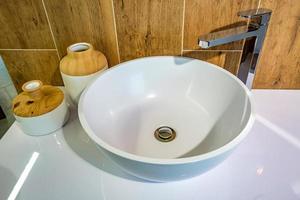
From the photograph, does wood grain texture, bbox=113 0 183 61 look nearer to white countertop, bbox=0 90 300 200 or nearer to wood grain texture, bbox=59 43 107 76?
wood grain texture, bbox=59 43 107 76

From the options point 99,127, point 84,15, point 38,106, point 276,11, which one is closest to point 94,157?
point 99,127

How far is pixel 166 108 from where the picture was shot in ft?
2.63

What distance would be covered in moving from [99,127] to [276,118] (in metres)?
0.55

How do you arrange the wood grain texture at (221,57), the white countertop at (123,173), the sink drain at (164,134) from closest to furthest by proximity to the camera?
the white countertop at (123,173), the sink drain at (164,134), the wood grain texture at (221,57)

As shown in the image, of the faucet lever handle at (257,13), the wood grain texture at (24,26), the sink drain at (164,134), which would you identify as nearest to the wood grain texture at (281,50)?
the faucet lever handle at (257,13)

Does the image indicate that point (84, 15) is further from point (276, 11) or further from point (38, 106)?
point (276, 11)

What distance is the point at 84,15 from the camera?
77 cm

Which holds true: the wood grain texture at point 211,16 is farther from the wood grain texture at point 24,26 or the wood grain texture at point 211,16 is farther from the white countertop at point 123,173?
the wood grain texture at point 24,26

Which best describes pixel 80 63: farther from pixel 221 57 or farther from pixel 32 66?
pixel 221 57

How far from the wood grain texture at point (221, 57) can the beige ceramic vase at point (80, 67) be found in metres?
0.31

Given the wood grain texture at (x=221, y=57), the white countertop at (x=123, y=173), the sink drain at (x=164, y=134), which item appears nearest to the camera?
the white countertop at (x=123, y=173)

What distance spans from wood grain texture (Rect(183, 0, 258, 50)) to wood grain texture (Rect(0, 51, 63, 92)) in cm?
48

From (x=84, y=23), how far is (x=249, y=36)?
503 millimetres

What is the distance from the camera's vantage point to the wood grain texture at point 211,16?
720 millimetres
